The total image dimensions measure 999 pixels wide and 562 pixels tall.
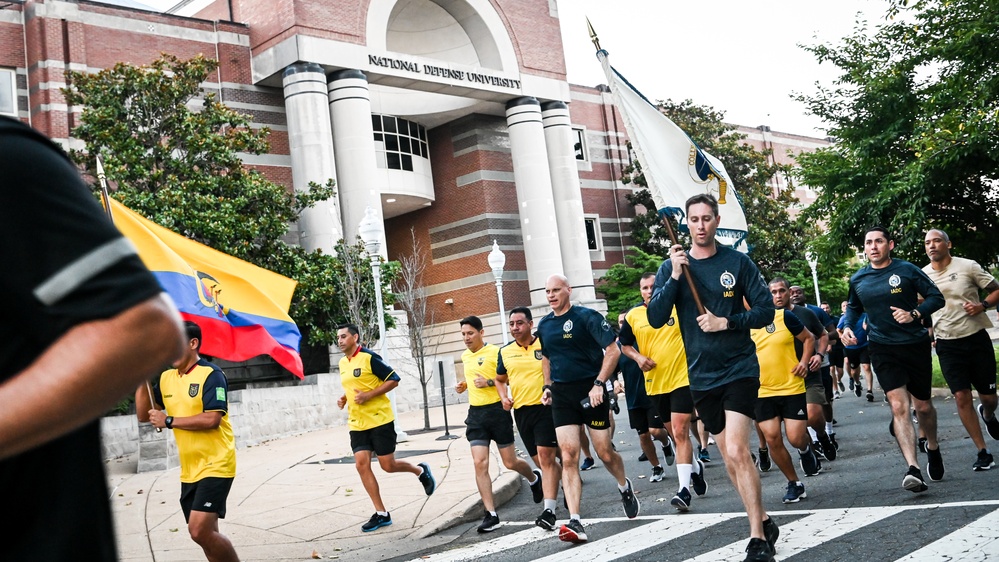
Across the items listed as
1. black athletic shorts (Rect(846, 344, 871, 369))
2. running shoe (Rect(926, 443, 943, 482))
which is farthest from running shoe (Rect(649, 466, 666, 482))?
black athletic shorts (Rect(846, 344, 871, 369))

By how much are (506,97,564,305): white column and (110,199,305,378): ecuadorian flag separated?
27.1 meters

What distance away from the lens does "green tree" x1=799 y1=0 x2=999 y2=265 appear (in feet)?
62.1

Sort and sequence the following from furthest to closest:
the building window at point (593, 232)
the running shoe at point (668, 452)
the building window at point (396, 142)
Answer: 1. the building window at point (593, 232)
2. the building window at point (396, 142)
3. the running shoe at point (668, 452)

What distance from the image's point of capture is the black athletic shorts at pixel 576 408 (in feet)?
29.5

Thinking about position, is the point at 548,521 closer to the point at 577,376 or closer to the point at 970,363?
the point at 577,376

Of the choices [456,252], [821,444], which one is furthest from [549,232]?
[821,444]

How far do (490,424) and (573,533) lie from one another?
109 inches

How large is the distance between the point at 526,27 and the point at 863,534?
108 ft

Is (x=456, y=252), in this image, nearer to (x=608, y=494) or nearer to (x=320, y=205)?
(x=320, y=205)

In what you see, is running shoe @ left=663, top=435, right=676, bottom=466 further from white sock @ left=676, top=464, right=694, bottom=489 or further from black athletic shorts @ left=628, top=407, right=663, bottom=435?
white sock @ left=676, top=464, right=694, bottom=489

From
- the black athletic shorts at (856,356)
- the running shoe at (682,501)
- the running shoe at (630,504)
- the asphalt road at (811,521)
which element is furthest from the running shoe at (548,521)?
the black athletic shorts at (856,356)

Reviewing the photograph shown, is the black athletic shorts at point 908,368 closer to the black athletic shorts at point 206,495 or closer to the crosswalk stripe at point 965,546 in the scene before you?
the crosswalk stripe at point 965,546

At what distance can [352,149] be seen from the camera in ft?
103

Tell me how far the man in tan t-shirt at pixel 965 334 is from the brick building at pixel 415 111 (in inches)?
815
